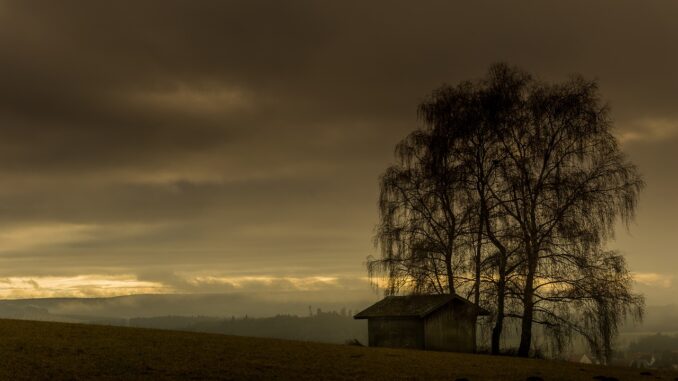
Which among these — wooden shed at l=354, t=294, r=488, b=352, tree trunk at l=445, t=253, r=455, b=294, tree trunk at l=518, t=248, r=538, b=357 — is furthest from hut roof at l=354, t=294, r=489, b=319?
tree trunk at l=518, t=248, r=538, b=357

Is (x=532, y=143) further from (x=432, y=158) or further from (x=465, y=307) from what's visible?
(x=465, y=307)

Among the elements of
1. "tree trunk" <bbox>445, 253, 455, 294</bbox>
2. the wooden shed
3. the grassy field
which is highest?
"tree trunk" <bbox>445, 253, 455, 294</bbox>

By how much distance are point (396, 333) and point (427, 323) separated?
230cm

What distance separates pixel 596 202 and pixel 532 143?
5.08 m

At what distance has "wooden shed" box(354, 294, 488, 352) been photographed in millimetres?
40500

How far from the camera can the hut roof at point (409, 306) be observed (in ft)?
132

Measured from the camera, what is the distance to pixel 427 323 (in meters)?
40.5

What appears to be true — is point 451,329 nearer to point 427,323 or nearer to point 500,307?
point 427,323

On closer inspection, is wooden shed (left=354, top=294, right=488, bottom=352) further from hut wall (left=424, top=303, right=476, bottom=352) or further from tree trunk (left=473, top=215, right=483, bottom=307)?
tree trunk (left=473, top=215, right=483, bottom=307)

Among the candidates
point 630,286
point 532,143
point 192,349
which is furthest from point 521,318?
point 192,349

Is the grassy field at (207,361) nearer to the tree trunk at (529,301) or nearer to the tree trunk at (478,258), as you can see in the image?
the tree trunk at (529,301)

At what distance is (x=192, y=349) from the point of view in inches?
1085

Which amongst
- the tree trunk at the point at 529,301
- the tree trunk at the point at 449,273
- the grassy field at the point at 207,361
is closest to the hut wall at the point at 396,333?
the tree trunk at the point at 449,273

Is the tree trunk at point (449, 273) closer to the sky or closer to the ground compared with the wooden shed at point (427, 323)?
closer to the sky
